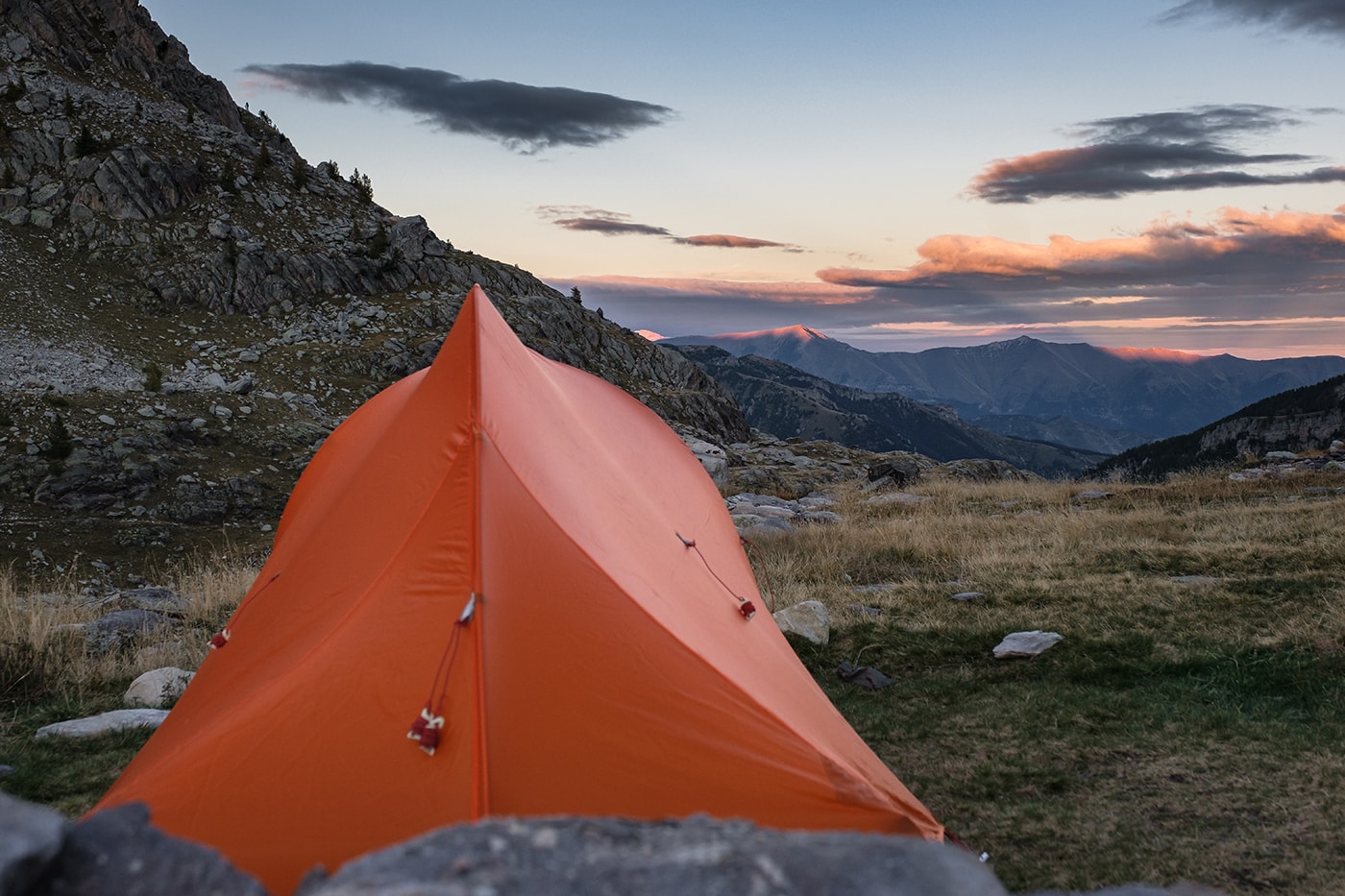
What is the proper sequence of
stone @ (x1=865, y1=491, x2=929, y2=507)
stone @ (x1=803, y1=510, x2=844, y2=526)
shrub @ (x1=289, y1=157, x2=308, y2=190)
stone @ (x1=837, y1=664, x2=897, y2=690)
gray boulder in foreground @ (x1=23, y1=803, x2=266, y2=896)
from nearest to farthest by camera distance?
gray boulder in foreground @ (x1=23, y1=803, x2=266, y2=896) < stone @ (x1=837, y1=664, x2=897, y2=690) < stone @ (x1=803, y1=510, x2=844, y2=526) < stone @ (x1=865, y1=491, x2=929, y2=507) < shrub @ (x1=289, y1=157, x2=308, y2=190)

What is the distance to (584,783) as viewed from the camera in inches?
175

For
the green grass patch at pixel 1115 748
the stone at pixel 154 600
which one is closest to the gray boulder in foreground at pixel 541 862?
the green grass patch at pixel 1115 748

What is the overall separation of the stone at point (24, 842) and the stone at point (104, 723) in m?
5.87

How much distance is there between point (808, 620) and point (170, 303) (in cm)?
4218

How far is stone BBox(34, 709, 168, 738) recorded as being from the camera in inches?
289

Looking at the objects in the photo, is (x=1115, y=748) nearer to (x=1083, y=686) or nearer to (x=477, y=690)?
(x=1083, y=686)

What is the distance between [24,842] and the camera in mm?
2186

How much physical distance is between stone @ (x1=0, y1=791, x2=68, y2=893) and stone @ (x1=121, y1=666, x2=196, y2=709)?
682 cm

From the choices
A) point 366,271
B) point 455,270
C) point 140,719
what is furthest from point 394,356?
point 140,719

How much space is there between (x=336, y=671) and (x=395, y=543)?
870 mm

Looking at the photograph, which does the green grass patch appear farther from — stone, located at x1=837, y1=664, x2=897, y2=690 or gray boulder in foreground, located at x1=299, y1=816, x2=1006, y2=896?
gray boulder in foreground, located at x1=299, y1=816, x2=1006, y2=896

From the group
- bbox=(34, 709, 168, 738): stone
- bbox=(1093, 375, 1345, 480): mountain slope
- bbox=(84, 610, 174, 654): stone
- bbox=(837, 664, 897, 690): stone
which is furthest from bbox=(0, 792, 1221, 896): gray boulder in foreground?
bbox=(1093, 375, 1345, 480): mountain slope

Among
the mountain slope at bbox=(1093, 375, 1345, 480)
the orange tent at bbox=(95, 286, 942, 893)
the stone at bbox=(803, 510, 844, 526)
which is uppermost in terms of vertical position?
the orange tent at bbox=(95, 286, 942, 893)

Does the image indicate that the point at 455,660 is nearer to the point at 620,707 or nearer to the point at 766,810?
the point at 620,707
